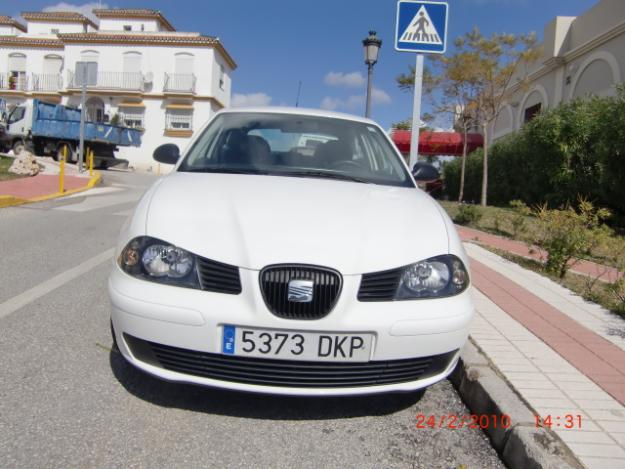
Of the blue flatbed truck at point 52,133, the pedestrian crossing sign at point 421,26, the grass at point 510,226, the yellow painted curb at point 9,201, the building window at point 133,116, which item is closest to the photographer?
the pedestrian crossing sign at point 421,26

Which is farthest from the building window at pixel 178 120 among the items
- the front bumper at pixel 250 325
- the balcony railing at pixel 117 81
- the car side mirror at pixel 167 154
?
the front bumper at pixel 250 325

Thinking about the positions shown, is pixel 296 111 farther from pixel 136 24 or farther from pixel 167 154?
pixel 136 24

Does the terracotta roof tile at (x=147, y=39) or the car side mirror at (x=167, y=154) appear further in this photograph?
the terracotta roof tile at (x=147, y=39)

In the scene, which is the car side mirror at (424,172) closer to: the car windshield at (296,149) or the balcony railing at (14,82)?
the car windshield at (296,149)

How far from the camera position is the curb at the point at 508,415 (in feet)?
6.98

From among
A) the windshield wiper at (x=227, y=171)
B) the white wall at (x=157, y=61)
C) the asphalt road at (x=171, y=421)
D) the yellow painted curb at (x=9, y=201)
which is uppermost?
the white wall at (x=157, y=61)

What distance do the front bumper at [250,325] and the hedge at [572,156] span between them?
25.0ft

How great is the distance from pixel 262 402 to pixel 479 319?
6.51 feet

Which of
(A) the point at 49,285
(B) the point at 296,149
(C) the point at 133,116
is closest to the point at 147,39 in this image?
(C) the point at 133,116

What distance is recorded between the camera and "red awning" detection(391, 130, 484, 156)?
28125 millimetres

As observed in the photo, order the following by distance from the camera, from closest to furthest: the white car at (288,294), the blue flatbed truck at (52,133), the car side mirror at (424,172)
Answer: the white car at (288,294), the car side mirror at (424,172), the blue flatbed truck at (52,133)

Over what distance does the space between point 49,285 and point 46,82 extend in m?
41.5

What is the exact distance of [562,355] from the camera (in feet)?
10.9

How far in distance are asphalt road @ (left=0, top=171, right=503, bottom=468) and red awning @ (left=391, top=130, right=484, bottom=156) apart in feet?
85.1
